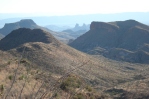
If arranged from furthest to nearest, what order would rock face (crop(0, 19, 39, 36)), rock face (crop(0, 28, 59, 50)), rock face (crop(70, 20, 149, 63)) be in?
rock face (crop(0, 19, 39, 36)), rock face (crop(70, 20, 149, 63)), rock face (crop(0, 28, 59, 50))

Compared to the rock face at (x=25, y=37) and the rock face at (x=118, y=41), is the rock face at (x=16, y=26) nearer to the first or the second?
the rock face at (x=118, y=41)

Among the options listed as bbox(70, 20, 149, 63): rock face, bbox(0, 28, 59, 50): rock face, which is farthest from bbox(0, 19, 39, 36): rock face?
bbox(0, 28, 59, 50): rock face

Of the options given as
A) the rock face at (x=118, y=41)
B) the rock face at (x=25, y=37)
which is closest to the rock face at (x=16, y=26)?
the rock face at (x=118, y=41)

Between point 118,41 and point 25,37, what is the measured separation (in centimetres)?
4333

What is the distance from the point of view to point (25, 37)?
2096 inches

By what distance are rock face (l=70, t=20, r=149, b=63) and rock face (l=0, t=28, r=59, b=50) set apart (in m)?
25.7

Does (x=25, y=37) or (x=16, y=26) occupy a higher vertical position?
(x=25, y=37)

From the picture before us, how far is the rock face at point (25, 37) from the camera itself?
49.5 m

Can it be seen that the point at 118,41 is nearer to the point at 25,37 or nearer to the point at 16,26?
the point at 25,37

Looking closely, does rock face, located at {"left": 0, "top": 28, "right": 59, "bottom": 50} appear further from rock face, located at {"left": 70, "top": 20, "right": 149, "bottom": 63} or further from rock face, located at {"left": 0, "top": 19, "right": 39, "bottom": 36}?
rock face, located at {"left": 0, "top": 19, "right": 39, "bottom": 36}

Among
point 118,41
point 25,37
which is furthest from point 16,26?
point 25,37

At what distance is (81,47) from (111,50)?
16687 mm

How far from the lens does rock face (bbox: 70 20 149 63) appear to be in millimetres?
73562

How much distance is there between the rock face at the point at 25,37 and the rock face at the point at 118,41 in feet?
84.3
